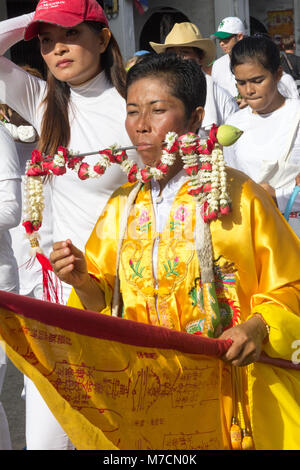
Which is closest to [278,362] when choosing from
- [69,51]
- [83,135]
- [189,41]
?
[83,135]

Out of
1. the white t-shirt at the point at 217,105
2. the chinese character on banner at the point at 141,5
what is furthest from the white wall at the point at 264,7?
the white t-shirt at the point at 217,105

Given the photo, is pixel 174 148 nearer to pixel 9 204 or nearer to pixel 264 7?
pixel 9 204

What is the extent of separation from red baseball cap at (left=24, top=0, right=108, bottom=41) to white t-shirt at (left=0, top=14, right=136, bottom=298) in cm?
27

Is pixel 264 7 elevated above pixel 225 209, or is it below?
above

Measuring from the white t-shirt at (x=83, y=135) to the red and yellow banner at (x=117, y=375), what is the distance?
103 cm

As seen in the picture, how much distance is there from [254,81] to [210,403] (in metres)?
2.55

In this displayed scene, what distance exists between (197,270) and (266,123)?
2.20m

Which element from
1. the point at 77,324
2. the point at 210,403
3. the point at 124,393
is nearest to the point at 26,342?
the point at 77,324

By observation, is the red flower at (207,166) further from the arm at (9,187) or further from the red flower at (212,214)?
the arm at (9,187)

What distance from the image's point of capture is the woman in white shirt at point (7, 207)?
137 inches

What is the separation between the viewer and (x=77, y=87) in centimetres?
347

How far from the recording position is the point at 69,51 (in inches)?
133

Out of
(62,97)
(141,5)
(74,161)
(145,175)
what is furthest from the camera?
(141,5)

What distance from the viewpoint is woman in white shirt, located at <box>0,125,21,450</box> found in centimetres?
349
